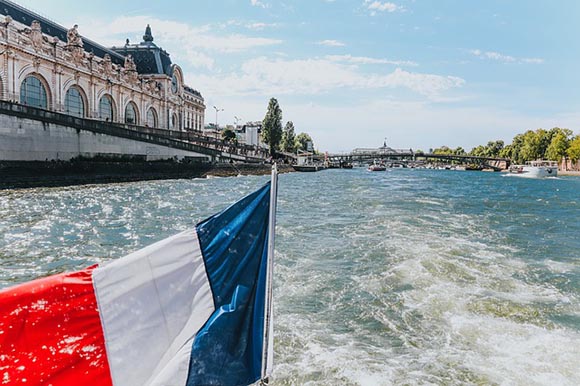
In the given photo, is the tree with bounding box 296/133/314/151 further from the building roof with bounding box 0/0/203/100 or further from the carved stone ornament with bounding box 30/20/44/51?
the carved stone ornament with bounding box 30/20/44/51

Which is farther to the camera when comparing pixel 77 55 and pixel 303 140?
pixel 303 140

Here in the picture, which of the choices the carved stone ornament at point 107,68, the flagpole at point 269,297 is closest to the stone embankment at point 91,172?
the carved stone ornament at point 107,68

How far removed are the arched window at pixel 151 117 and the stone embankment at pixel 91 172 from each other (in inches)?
1038

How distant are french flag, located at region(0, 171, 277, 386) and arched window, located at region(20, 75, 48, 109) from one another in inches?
2098

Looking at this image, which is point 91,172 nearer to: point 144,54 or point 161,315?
point 161,315

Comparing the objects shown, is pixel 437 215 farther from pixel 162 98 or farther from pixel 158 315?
pixel 162 98

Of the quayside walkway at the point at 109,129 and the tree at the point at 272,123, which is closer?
the quayside walkway at the point at 109,129

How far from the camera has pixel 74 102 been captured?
5688 centimetres

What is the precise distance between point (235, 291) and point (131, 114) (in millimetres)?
78263

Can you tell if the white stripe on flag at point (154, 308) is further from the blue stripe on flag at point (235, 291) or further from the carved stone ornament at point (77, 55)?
the carved stone ornament at point (77, 55)

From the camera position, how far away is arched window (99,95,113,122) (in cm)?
6425

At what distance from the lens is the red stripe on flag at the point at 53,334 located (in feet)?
9.31

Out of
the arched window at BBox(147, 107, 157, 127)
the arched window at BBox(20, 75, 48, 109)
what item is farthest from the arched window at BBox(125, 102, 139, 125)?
the arched window at BBox(20, 75, 48, 109)

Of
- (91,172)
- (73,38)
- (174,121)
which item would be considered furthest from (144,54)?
(91,172)
